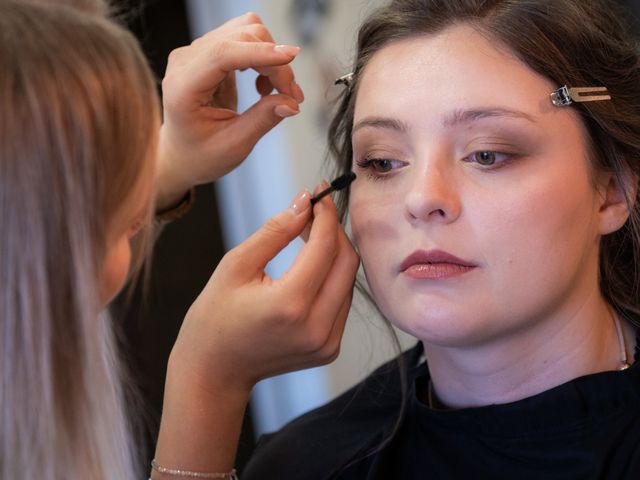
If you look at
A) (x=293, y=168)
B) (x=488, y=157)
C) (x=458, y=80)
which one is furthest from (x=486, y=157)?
(x=293, y=168)

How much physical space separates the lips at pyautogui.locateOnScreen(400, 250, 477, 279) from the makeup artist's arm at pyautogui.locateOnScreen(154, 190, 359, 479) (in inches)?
4.0

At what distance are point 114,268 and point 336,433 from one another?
1.89ft

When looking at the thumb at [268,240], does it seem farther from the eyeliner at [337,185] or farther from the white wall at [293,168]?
the white wall at [293,168]

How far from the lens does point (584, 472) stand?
1.04 meters

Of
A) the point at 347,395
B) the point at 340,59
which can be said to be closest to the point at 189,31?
the point at 340,59

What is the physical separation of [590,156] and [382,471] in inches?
20.5

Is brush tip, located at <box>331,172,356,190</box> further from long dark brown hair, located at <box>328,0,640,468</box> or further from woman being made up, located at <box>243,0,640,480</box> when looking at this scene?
long dark brown hair, located at <box>328,0,640,468</box>

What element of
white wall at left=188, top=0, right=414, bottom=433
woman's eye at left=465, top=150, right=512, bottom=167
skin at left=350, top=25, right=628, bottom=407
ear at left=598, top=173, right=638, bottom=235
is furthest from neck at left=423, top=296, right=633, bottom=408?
white wall at left=188, top=0, right=414, bottom=433

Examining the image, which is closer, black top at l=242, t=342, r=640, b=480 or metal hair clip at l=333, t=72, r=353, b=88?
black top at l=242, t=342, r=640, b=480

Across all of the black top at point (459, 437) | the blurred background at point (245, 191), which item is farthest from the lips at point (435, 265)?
the blurred background at point (245, 191)

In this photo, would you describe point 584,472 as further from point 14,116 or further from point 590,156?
point 14,116

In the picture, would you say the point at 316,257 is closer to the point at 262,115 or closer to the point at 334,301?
the point at 334,301

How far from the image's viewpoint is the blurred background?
7.53 ft

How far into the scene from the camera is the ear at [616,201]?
1.15 m
